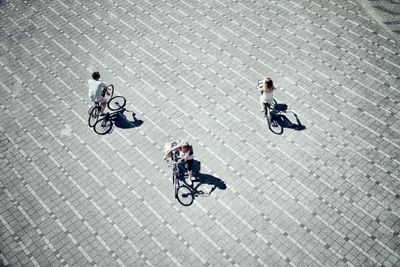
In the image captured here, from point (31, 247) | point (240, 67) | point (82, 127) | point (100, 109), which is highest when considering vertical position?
point (240, 67)

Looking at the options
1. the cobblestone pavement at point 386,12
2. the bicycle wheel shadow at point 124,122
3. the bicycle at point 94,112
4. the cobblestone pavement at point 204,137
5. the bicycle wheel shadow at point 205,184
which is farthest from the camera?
the cobblestone pavement at point 386,12

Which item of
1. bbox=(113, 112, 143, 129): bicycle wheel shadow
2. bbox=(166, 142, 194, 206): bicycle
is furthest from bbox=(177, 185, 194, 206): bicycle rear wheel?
bbox=(113, 112, 143, 129): bicycle wheel shadow

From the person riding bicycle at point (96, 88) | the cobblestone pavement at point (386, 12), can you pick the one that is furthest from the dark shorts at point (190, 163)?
the cobblestone pavement at point (386, 12)

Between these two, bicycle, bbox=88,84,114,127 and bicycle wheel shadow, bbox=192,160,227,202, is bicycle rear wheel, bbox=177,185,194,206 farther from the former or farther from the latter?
bicycle, bbox=88,84,114,127

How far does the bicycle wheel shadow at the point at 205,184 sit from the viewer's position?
10539 mm

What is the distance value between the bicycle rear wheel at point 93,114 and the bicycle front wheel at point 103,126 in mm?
191

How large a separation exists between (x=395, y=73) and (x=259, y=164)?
7050 mm

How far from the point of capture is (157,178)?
1094cm

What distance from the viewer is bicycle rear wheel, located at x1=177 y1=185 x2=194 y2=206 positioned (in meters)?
10.3

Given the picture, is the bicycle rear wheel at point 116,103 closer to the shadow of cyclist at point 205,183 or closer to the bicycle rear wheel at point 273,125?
the shadow of cyclist at point 205,183

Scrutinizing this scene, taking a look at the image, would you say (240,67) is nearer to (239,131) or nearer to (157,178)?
(239,131)

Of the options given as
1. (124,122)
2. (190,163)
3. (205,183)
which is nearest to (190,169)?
(190,163)

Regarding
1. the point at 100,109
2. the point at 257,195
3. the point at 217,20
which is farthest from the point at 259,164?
the point at 217,20

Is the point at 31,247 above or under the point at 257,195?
under
